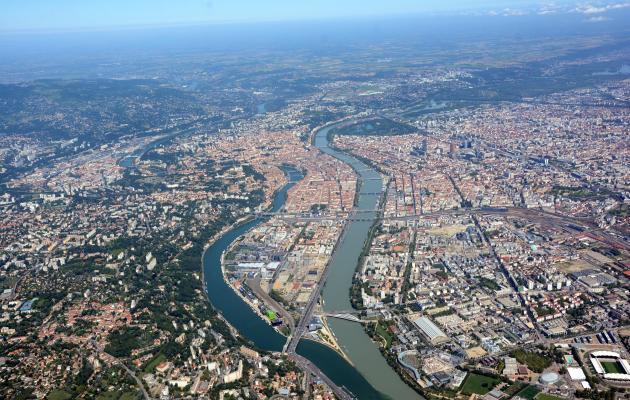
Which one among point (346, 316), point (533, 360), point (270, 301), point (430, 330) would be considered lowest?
point (270, 301)

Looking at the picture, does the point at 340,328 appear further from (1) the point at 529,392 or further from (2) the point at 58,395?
(2) the point at 58,395

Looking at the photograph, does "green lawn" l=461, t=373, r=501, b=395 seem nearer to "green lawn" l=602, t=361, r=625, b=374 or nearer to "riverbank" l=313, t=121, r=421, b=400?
"riverbank" l=313, t=121, r=421, b=400

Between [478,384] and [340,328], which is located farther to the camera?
[340,328]

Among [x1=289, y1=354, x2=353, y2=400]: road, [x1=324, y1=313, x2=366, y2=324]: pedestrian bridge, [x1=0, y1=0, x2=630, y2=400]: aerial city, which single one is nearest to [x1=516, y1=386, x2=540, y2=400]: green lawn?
[x1=0, y1=0, x2=630, y2=400]: aerial city

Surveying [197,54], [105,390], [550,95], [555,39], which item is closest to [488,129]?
[550,95]

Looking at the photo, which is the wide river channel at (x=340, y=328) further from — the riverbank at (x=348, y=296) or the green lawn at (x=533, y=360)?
the green lawn at (x=533, y=360)

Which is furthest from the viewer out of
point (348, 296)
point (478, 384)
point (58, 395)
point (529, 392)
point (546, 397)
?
point (348, 296)

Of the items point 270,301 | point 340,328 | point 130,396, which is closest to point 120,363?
point 130,396

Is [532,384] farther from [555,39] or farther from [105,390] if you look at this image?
[555,39]
